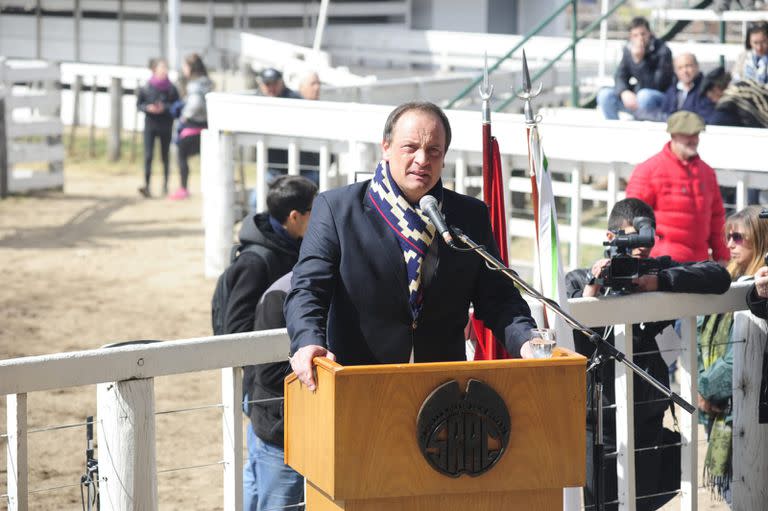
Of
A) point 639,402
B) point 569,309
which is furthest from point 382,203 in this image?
point 639,402

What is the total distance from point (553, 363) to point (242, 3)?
2441cm

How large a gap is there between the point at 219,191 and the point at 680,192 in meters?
4.56

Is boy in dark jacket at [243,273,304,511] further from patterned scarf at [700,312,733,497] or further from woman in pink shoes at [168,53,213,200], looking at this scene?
woman in pink shoes at [168,53,213,200]

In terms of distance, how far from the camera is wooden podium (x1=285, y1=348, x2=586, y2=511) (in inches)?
138

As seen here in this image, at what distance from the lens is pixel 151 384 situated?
13.6 ft

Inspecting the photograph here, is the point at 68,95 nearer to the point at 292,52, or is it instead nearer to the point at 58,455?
the point at 292,52

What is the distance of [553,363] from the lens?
3.64 metres

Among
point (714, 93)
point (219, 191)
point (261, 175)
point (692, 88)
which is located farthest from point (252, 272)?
point (714, 93)

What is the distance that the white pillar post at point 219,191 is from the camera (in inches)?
430

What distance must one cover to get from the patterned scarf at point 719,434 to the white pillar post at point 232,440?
2.03 meters

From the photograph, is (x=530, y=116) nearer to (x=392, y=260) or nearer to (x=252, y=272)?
(x=392, y=260)

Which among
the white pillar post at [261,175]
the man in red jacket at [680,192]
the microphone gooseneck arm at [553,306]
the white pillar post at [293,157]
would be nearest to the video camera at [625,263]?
the microphone gooseneck arm at [553,306]

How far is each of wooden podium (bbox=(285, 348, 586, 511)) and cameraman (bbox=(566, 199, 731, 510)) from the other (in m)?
1.22

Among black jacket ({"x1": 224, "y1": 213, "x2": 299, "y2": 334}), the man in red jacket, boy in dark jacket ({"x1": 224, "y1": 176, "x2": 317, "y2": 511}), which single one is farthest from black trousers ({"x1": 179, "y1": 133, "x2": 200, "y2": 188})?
black jacket ({"x1": 224, "y1": 213, "x2": 299, "y2": 334})
